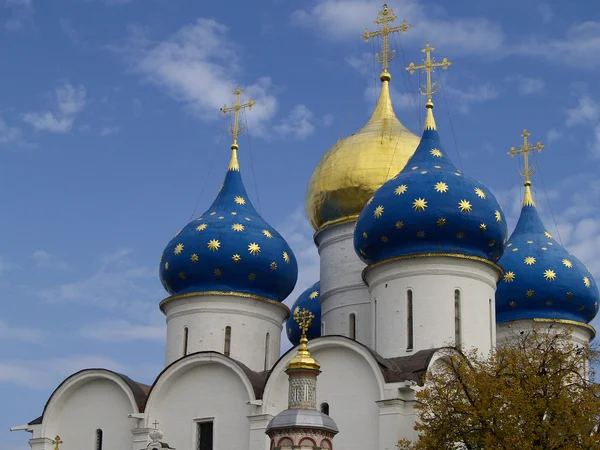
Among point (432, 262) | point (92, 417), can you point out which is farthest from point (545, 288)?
point (92, 417)

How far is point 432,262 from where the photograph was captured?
20.7m

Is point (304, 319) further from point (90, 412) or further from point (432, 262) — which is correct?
point (90, 412)

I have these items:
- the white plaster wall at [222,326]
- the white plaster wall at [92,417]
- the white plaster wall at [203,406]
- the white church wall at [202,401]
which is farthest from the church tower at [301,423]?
the white plaster wall at [222,326]

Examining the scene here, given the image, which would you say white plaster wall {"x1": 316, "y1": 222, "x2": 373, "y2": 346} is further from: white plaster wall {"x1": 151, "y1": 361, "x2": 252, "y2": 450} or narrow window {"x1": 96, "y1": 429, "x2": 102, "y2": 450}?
narrow window {"x1": 96, "y1": 429, "x2": 102, "y2": 450}

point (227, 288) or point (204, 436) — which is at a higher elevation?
point (227, 288)

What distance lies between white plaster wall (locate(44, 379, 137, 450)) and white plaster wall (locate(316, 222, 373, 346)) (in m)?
4.62

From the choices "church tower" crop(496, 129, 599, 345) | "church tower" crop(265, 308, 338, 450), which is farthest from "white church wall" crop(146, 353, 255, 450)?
"church tower" crop(496, 129, 599, 345)

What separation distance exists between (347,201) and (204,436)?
6132mm

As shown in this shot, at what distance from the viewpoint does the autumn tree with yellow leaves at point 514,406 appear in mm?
16328

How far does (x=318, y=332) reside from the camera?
2588cm

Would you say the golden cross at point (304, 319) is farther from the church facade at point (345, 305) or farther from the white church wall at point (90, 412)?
the white church wall at point (90, 412)

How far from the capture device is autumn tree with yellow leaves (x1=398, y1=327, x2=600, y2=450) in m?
16.3

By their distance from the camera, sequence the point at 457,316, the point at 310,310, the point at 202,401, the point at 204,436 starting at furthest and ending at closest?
1. the point at 310,310
2. the point at 202,401
3. the point at 204,436
4. the point at 457,316

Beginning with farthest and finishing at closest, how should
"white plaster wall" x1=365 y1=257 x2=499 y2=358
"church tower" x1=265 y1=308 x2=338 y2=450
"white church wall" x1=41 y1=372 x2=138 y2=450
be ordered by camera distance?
"white church wall" x1=41 y1=372 x2=138 y2=450, "white plaster wall" x1=365 y1=257 x2=499 y2=358, "church tower" x1=265 y1=308 x2=338 y2=450
